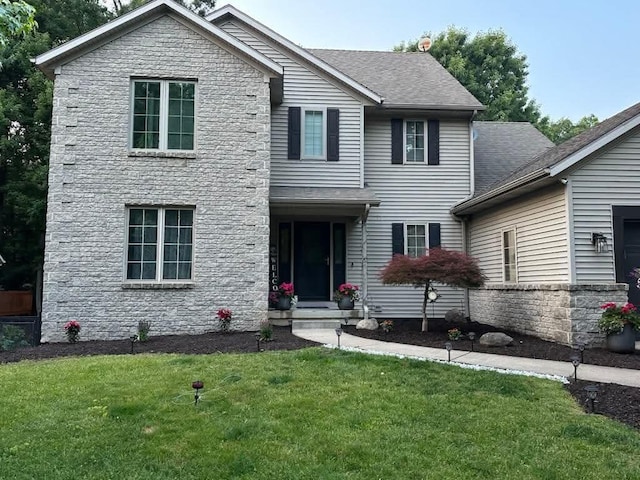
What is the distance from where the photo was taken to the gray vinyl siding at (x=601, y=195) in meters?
9.13

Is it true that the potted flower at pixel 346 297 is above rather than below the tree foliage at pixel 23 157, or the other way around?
below

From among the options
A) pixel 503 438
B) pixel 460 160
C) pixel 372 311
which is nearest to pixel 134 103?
pixel 372 311

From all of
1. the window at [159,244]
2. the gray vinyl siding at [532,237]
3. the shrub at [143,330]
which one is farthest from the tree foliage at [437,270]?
the shrub at [143,330]

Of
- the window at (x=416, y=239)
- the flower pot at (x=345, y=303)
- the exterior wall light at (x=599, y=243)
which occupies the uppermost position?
the window at (x=416, y=239)

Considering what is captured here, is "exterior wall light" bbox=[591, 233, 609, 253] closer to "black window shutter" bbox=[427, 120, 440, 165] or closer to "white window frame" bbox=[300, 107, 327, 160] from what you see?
"black window shutter" bbox=[427, 120, 440, 165]

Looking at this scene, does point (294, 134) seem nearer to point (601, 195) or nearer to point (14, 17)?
point (601, 195)

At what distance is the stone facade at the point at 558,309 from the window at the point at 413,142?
13.7 ft

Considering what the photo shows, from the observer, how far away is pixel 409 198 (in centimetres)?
1373

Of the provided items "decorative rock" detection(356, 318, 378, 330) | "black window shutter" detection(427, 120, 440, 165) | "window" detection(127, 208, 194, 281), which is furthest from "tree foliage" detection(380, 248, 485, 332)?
"black window shutter" detection(427, 120, 440, 165)

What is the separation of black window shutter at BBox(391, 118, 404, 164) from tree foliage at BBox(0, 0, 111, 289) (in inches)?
413

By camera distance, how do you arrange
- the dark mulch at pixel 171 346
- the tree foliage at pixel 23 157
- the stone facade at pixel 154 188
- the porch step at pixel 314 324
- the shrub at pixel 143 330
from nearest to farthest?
the dark mulch at pixel 171 346, the shrub at pixel 143 330, the stone facade at pixel 154 188, the porch step at pixel 314 324, the tree foliage at pixel 23 157

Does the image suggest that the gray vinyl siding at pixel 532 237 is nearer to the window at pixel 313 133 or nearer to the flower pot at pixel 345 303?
the flower pot at pixel 345 303

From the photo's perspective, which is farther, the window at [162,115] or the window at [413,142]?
the window at [413,142]

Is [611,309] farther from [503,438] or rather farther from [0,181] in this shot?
[0,181]
